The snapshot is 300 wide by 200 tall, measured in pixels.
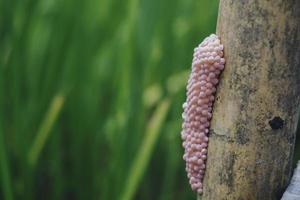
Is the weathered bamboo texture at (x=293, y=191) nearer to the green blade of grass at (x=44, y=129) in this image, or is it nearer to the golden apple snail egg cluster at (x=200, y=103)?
the golden apple snail egg cluster at (x=200, y=103)

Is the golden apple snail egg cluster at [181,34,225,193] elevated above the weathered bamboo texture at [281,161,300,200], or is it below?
above

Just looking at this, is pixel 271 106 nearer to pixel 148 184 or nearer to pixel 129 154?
pixel 129 154

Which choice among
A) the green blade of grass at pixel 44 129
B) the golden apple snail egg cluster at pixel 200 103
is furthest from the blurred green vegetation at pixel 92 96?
the golden apple snail egg cluster at pixel 200 103

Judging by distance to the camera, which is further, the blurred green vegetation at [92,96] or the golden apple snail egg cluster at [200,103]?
the blurred green vegetation at [92,96]

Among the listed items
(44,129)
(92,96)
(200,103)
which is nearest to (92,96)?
(92,96)

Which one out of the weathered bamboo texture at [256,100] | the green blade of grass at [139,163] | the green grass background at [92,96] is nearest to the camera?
the weathered bamboo texture at [256,100]

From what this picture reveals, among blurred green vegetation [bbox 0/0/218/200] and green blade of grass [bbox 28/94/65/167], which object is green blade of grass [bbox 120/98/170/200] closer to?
blurred green vegetation [bbox 0/0/218/200]

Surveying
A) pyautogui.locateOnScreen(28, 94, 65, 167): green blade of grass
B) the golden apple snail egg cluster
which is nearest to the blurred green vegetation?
pyautogui.locateOnScreen(28, 94, 65, 167): green blade of grass

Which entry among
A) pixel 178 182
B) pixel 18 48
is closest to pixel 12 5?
pixel 18 48
